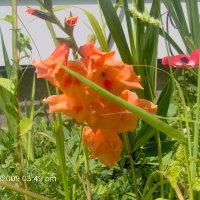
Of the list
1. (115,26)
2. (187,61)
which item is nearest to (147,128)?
(115,26)

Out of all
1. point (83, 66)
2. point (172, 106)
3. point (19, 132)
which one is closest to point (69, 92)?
point (83, 66)

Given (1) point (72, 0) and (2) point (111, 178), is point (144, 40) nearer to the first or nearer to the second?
(2) point (111, 178)

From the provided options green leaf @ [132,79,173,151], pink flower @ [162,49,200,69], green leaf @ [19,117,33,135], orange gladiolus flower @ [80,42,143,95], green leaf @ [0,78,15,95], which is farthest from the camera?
pink flower @ [162,49,200,69]

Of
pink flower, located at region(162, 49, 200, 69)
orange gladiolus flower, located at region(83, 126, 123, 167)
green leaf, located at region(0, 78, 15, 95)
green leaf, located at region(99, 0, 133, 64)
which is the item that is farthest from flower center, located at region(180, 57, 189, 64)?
orange gladiolus flower, located at region(83, 126, 123, 167)

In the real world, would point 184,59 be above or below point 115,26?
below

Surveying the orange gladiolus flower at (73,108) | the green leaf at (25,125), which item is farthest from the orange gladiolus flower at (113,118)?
the green leaf at (25,125)

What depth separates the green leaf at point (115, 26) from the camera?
3.54 feet

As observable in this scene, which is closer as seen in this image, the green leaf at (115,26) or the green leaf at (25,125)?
the green leaf at (25,125)

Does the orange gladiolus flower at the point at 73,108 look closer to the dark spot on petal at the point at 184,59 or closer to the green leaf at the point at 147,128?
the green leaf at the point at 147,128

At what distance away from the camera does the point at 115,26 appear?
1.15 m

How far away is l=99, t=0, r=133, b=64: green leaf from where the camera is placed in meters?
1.08

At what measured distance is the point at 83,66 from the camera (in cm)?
60

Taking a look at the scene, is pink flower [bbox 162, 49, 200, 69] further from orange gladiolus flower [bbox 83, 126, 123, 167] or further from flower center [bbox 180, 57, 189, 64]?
orange gladiolus flower [bbox 83, 126, 123, 167]

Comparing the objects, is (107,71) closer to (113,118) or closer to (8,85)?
(113,118)
